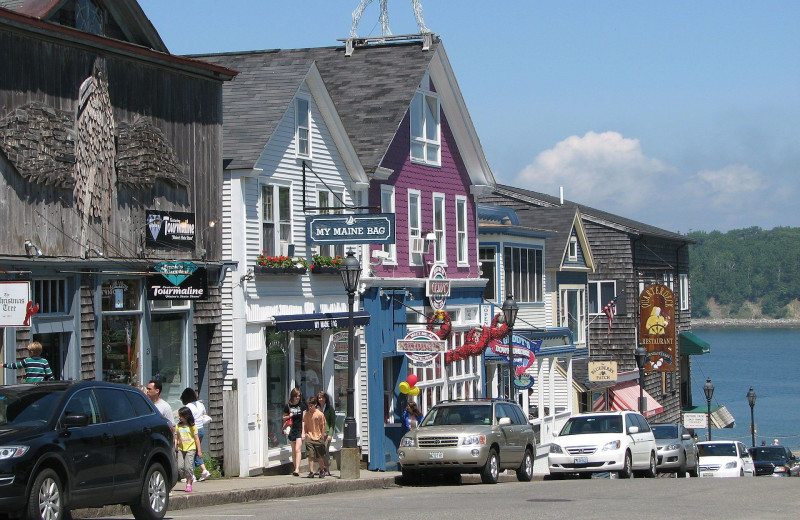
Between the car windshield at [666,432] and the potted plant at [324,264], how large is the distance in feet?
31.4

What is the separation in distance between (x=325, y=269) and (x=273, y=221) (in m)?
2.34

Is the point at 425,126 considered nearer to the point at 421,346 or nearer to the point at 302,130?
the point at 302,130

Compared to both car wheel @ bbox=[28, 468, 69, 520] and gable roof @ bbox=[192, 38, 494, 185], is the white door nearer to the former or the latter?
gable roof @ bbox=[192, 38, 494, 185]

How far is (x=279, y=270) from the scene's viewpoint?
27.1 meters

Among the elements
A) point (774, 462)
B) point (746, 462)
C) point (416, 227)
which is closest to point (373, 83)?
point (416, 227)

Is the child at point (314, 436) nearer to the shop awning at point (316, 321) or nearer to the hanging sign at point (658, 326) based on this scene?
the shop awning at point (316, 321)

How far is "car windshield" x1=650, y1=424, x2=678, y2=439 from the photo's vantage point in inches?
1293

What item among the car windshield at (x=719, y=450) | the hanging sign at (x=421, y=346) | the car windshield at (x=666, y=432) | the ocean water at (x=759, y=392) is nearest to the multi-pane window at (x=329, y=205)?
the hanging sign at (x=421, y=346)

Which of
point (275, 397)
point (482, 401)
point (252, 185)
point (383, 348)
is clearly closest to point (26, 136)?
point (252, 185)

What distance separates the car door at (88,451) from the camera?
13.8 metres

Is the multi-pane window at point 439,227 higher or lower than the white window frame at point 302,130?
lower

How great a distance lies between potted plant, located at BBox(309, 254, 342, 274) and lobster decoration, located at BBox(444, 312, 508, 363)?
6252mm

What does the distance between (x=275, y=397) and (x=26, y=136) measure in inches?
383

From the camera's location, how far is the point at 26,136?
20.1 metres
